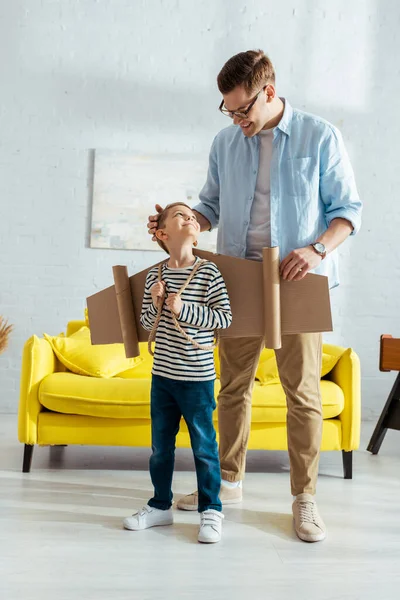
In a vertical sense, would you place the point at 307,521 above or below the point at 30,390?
below

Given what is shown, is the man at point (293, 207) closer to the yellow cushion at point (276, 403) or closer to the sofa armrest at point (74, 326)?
the yellow cushion at point (276, 403)

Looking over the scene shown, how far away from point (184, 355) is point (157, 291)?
216 mm

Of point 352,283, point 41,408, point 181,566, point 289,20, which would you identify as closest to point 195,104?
point 289,20

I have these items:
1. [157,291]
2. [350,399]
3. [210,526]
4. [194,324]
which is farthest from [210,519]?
[350,399]

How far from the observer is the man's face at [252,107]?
7.41 feet

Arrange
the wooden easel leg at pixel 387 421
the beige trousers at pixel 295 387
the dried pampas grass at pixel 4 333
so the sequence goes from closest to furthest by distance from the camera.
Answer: the beige trousers at pixel 295 387, the wooden easel leg at pixel 387 421, the dried pampas grass at pixel 4 333

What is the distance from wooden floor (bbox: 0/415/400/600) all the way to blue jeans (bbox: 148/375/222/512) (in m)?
0.14

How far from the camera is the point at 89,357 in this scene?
3438 mm

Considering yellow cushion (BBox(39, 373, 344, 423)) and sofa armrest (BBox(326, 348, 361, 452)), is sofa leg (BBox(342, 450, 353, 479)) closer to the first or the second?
sofa armrest (BBox(326, 348, 361, 452))

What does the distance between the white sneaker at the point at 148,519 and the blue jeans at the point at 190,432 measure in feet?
0.07

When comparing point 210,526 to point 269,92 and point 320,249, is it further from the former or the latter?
point 269,92

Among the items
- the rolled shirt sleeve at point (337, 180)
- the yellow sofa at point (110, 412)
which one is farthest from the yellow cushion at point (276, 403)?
the rolled shirt sleeve at point (337, 180)

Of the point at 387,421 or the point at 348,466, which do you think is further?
the point at 387,421

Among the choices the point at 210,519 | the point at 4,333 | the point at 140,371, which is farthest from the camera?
the point at 4,333
